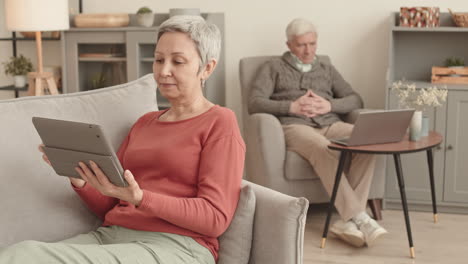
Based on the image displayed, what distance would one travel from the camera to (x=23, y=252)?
5.36 feet

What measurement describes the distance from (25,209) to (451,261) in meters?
2.01

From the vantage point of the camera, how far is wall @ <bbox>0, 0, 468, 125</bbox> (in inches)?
167

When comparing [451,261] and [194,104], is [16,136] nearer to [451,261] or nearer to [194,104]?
[194,104]

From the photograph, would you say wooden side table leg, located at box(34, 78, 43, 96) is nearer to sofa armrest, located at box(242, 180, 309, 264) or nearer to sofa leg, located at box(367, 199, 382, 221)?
sofa leg, located at box(367, 199, 382, 221)

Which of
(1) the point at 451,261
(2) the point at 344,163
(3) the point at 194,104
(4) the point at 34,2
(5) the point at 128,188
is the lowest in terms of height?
(1) the point at 451,261

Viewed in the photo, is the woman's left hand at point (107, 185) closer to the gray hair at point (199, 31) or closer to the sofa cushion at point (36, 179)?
the sofa cushion at point (36, 179)

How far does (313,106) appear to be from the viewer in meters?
3.83

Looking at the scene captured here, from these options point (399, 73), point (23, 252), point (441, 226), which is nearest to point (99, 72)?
point (399, 73)

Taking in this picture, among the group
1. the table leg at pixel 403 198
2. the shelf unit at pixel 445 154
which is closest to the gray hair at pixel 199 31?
the table leg at pixel 403 198

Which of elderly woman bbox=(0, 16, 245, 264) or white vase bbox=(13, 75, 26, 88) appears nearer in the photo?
elderly woman bbox=(0, 16, 245, 264)

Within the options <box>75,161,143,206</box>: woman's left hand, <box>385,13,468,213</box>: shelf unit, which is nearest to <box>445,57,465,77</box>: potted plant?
<box>385,13,468,213</box>: shelf unit

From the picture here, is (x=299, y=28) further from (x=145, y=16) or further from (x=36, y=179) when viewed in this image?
(x=36, y=179)

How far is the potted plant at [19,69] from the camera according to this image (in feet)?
15.3

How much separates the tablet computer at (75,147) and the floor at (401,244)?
1597mm
